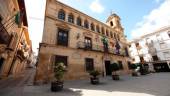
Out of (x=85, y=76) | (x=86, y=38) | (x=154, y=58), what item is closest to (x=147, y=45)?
(x=154, y=58)

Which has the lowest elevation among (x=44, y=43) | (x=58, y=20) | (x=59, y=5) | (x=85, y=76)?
(x=85, y=76)

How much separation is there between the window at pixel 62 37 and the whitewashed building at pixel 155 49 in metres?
28.3

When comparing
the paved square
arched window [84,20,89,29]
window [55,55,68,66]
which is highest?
arched window [84,20,89,29]

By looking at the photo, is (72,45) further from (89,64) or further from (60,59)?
(89,64)

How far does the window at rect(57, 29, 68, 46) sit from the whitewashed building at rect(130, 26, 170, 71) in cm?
2825

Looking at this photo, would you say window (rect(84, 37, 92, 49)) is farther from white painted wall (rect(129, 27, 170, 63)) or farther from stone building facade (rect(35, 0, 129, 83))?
white painted wall (rect(129, 27, 170, 63))

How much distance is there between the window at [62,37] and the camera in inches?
484

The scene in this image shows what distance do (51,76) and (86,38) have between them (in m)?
7.71

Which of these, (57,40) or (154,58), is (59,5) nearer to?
(57,40)

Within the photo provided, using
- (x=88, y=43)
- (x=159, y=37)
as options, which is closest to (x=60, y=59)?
(x=88, y=43)

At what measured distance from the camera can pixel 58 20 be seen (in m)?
12.8

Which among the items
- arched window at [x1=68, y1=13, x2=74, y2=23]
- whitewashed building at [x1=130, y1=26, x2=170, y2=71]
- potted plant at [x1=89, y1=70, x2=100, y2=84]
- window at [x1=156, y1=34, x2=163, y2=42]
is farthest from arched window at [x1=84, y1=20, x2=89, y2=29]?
window at [x1=156, y1=34, x2=163, y2=42]

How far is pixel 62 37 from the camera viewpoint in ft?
41.7

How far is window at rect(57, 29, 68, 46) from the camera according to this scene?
40.4ft
